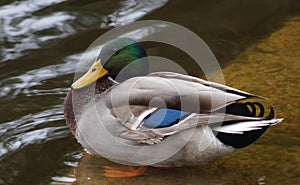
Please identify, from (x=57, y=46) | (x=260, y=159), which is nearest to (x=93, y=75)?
(x=260, y=159)

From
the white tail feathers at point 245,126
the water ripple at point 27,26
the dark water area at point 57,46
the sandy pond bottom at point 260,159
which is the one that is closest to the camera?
the white tail feathers at point 245,126

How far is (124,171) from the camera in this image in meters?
3.70

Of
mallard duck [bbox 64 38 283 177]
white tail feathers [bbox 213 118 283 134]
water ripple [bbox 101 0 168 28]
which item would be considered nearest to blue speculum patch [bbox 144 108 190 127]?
mallard duck [bbox 64 38 283 177]

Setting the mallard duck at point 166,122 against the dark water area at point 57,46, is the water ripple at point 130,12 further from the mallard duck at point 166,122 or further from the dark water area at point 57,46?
the mallard duck at point 166,122

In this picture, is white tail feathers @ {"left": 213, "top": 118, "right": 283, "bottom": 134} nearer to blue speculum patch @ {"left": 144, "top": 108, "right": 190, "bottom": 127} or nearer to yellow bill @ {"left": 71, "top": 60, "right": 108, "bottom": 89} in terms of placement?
blue speculum patch @ {"left": 144, "top": 108, "right": 190, "bottom": 127}

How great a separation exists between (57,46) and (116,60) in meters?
1.81

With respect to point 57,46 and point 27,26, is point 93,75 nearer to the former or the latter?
point 57,46

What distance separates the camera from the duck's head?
12.2 ft

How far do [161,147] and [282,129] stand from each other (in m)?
0.91

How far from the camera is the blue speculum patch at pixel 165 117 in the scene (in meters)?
3.35

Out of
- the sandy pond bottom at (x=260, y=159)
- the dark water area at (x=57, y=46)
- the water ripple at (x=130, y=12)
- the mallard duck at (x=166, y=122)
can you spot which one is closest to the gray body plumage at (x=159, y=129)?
the mallard duck at (x=166, y=122)

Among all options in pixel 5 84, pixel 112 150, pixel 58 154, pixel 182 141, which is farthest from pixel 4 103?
pixel 182 141

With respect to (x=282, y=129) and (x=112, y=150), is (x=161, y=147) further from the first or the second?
(x=282, y=129)

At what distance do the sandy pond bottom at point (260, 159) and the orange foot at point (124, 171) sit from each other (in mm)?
24
